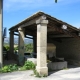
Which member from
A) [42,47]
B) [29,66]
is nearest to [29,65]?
[29,66]

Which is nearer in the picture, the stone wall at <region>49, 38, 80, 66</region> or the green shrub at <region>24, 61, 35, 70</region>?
the green shrub at <region>24, 61, 35, 70</region>

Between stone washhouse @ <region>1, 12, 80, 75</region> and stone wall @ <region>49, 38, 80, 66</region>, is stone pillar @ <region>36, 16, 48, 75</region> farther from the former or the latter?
stone wall @ <region>49, 38, 80, 66</region>

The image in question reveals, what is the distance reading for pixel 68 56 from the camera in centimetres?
1809

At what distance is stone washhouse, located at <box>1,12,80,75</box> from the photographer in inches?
462

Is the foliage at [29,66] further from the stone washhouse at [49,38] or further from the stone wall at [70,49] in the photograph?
the stone wall at [70,49]

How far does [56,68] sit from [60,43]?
5448 mm

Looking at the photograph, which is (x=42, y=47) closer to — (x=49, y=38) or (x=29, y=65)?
(x=29, y=65)

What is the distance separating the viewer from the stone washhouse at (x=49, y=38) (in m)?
11.7

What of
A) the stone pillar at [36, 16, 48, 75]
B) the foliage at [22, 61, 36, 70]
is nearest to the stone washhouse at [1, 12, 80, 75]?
the stone pillar at [36, 16, 48, 75]

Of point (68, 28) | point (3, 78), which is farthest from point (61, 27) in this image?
point (3, 78)

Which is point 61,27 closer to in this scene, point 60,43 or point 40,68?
point 40,68

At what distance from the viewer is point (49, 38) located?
19875 millimetres

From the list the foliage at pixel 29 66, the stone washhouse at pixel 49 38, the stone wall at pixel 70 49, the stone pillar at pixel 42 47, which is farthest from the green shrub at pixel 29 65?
the stone wall at pixel 70 49

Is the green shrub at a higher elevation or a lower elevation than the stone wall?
lower
